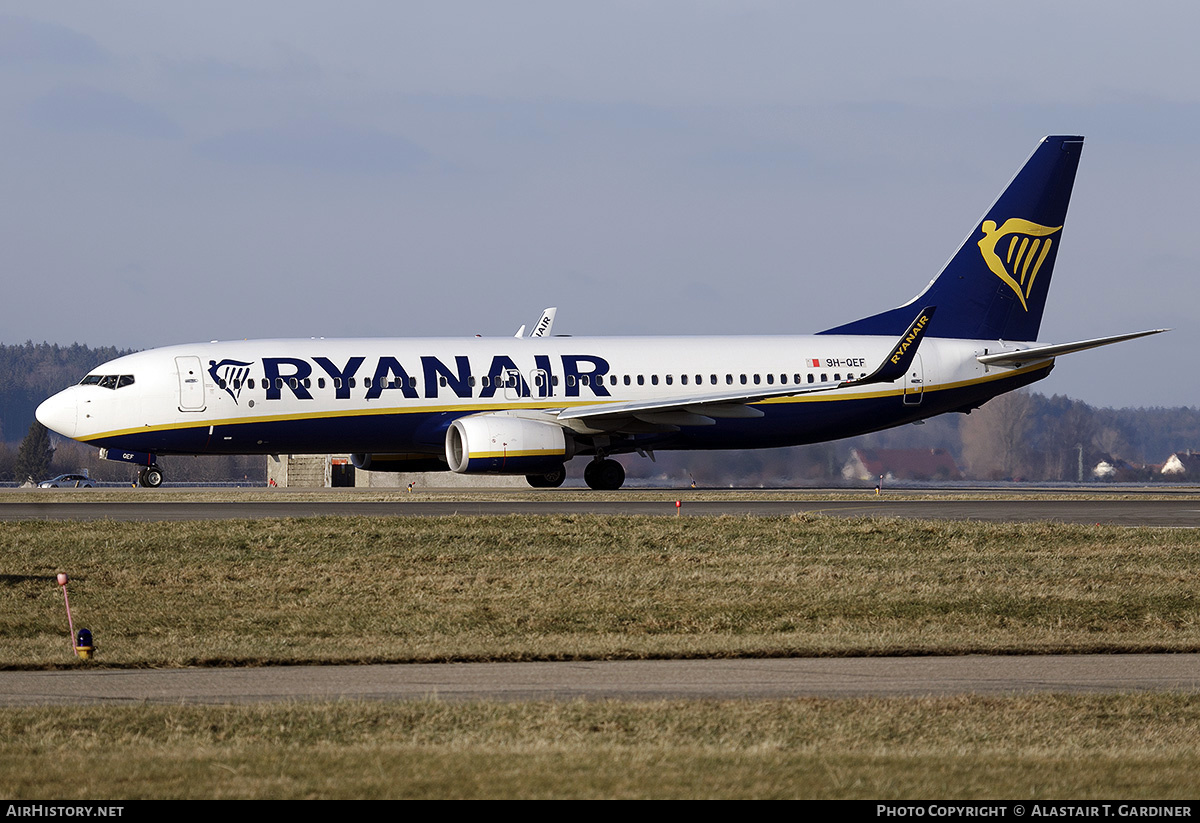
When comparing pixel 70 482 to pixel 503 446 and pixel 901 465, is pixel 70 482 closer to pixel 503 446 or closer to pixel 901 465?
pixel 901 465

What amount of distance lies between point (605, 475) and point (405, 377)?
6.54 m

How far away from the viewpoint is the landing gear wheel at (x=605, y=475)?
40688 mm

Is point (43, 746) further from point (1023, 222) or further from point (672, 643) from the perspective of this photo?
point (1023, 222)

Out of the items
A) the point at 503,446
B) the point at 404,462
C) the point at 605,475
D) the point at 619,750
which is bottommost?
the point at 619,750

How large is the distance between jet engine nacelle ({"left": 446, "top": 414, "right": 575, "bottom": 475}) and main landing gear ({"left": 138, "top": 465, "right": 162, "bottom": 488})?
9609mm

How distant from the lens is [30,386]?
179m

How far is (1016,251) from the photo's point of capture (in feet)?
145

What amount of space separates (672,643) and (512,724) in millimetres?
5043

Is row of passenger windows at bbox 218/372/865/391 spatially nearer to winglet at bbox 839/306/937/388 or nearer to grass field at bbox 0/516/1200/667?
winglet at bbox 839/306/937/388

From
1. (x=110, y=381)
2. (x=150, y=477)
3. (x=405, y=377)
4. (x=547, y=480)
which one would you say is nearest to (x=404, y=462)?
(x=405, y=377)

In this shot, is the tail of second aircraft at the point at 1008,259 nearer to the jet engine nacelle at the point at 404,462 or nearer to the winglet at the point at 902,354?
the winglet at the point at 902,354

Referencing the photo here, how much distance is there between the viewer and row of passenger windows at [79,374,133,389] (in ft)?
124

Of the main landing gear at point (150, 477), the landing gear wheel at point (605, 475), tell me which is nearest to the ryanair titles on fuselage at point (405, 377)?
the landing gear wheel at point (605, 475)
